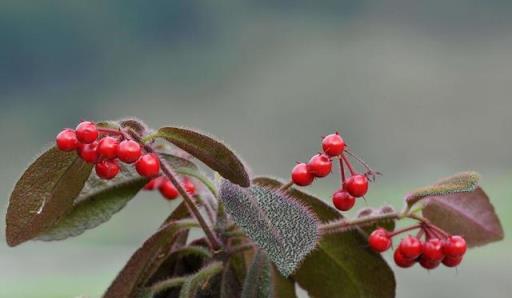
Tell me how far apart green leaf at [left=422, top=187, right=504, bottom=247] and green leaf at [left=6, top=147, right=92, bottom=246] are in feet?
0.98

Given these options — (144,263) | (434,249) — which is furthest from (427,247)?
(144,263)

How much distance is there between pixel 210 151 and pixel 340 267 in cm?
20

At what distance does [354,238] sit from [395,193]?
1948 millimetres

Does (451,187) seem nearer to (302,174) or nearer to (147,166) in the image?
(302,174)

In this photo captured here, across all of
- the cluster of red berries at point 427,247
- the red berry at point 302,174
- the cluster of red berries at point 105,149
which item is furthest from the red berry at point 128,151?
the cluster of red berries at point 427,247

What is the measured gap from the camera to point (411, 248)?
2.37 ft

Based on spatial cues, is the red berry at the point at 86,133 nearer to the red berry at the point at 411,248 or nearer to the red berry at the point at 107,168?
the red berry at the point at 107,168

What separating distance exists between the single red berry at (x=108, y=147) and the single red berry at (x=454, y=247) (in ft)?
0.89

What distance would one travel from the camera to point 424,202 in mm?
782

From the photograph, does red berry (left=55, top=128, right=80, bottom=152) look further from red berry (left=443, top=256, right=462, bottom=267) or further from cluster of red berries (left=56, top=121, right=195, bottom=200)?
red berry (left=443, top=256, right=462, bottom=267)

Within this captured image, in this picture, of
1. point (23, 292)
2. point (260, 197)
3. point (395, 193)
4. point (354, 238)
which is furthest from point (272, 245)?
point (395, 193)

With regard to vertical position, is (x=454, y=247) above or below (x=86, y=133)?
below

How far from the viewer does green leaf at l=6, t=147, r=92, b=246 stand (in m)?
0.66

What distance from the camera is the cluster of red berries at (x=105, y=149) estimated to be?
60cm
